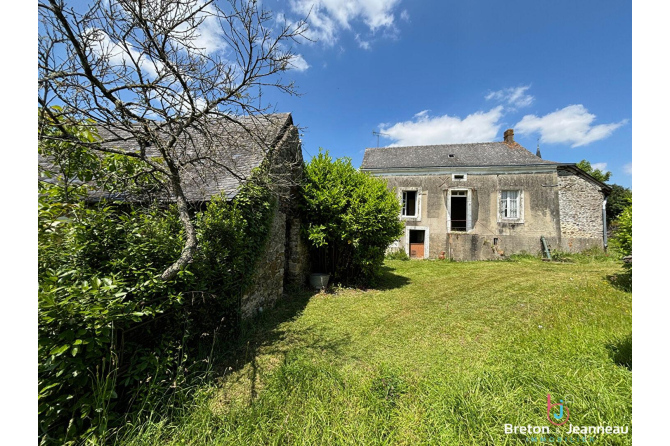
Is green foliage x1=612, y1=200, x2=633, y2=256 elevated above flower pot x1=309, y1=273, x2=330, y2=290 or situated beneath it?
elevated above

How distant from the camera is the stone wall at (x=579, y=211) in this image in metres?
12.7

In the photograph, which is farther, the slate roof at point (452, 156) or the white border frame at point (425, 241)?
the white border frame at point (425, 241)

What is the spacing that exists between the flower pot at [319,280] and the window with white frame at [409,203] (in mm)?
9050

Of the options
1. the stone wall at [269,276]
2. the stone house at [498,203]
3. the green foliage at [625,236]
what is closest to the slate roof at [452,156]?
the stone house at [498,203]

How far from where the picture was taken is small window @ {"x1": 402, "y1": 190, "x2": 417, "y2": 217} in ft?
48.6

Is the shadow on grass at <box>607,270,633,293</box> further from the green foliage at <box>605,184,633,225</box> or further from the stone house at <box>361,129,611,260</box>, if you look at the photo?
the green foliage at <box>605,184,633,225</box>

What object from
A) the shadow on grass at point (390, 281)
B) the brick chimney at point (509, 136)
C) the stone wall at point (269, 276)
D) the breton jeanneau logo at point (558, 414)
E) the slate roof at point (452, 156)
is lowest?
the shadow on grass at point (390, 281)

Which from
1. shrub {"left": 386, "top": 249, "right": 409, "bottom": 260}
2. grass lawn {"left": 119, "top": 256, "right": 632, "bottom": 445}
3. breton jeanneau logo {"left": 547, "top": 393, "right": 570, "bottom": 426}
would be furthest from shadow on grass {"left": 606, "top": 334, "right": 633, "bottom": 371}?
shrub {"left": 386, "top": 249, "right": 409, "bottom": 260}

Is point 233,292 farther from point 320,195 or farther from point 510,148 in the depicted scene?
point 510,148

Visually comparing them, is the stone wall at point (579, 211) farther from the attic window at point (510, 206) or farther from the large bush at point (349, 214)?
the large bush at point (349, 214)

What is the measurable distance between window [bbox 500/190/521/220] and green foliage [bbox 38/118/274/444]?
14.5m

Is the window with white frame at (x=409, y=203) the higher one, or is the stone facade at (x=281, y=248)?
the window with white frame at (x=409, y=203)

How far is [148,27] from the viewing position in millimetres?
2352

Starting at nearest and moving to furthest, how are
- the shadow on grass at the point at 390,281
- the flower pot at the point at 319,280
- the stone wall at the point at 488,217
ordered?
1. the flower pot at the point at 319,280
2. the shadow on grass at the point at 390,281
3. the stone wall at the point at 488,217
